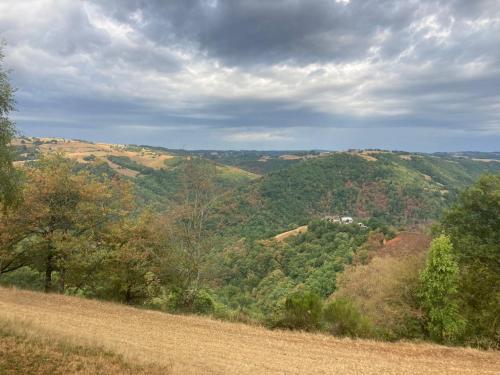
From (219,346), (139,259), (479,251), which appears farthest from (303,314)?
(479,251)

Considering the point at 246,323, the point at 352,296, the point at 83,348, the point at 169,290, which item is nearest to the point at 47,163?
the point at 169,290

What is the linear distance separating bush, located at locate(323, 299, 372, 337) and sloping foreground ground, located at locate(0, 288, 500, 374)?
2769 millimetres

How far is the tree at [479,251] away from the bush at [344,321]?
552 cm

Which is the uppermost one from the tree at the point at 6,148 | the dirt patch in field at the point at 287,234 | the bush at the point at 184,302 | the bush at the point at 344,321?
the tree at the point at 6,148

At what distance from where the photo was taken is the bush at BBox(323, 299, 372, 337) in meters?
22.3

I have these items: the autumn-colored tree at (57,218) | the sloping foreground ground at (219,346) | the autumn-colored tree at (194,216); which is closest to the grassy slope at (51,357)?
the sloping foreground ground at (219,346)

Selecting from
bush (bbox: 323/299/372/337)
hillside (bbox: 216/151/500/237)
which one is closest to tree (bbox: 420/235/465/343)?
bush (bbox: 323/299/372/337)

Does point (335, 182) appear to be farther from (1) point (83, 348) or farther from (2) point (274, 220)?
(1) point (83, 348)

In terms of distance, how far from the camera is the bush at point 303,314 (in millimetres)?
22938

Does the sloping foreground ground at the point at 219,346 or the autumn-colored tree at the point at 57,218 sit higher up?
the autumn-colored tree at the point at 57,218

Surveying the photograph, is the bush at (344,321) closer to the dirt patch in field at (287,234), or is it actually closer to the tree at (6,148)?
the tree at (6,148)

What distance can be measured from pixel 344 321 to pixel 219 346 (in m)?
8.46

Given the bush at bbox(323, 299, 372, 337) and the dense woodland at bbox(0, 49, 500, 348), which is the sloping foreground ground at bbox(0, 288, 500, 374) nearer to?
the bush at bbox(323, 299, 372, 337)

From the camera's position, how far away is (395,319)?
25562 mm
